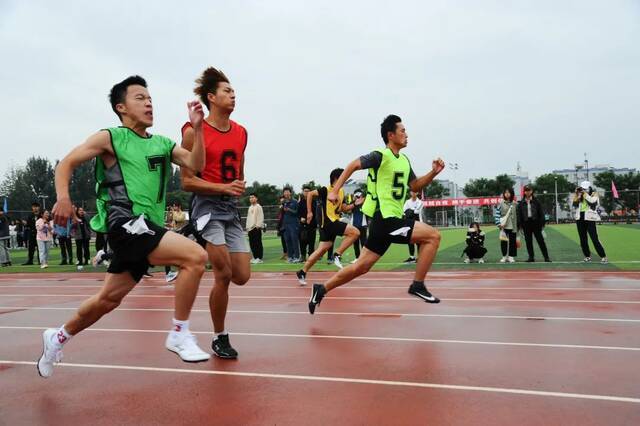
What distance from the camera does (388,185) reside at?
5.88m

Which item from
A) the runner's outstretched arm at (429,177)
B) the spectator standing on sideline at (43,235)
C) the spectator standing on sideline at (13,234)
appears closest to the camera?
the runner's outstretched arm at (429,177)

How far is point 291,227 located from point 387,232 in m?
9.48

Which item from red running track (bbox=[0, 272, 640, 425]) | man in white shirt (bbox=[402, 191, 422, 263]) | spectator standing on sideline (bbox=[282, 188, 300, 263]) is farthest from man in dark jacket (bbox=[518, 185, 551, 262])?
spectator standing on sideline (bbox=[282, 188, 300, 263])

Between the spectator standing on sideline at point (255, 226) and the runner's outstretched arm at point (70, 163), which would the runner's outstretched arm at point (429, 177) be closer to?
the runner's outstretched arm at point (70, 163)

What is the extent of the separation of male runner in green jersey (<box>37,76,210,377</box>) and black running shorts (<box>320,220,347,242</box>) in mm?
5843

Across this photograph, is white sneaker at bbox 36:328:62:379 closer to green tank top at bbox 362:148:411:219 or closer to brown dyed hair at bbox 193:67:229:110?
brown dyed hair at bbox 193:67:229:110

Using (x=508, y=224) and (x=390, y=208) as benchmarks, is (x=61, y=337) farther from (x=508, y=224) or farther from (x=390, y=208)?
(x=508, y=224)

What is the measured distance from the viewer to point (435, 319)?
5973 millimetres

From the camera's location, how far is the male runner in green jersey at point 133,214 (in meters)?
3.60

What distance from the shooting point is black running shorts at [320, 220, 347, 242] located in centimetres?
961

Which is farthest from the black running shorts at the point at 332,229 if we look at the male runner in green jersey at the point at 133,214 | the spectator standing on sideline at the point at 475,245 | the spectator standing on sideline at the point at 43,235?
the spectator standing on sideline at the point at 43,235

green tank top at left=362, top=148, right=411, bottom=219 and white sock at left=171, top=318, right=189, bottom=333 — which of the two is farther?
green tank top at left=362, top=148, right=411, bottom=219

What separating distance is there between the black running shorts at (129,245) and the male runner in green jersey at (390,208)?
2.20 metres

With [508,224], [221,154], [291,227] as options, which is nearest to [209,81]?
[221,154]
